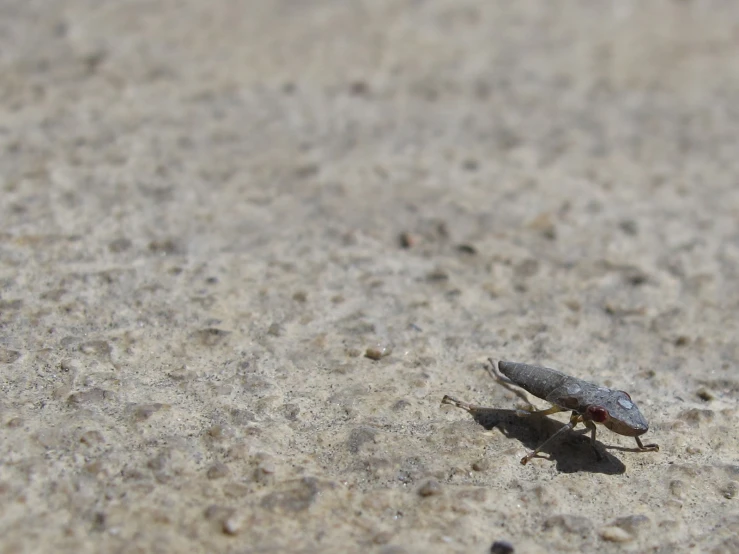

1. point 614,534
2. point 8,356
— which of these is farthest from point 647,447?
point 8,356

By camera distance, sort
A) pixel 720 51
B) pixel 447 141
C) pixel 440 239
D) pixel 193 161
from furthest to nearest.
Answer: pixel 720 51
pixel 447 141
pixel 193 161
pixel 440 239

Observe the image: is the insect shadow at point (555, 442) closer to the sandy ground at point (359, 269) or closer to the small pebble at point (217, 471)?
the sandy ground at point (359, 269)

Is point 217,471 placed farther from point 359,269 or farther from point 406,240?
point 406,240

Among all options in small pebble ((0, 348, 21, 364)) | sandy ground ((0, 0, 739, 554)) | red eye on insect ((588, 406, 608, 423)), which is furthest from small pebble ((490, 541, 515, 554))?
small pebble ((0, 348, 21, 364))

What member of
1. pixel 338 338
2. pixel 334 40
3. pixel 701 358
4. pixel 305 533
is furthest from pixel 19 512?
pixel 334 40

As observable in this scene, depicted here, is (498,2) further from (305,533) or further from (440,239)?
(305,533)

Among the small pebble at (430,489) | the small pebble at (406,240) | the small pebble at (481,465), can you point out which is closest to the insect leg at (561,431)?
the small pebble at (481,465)
